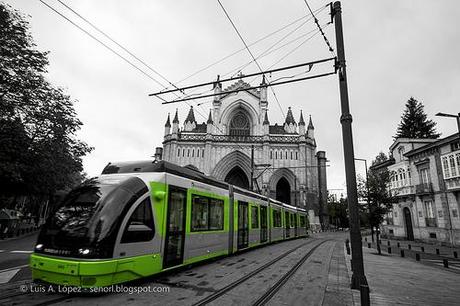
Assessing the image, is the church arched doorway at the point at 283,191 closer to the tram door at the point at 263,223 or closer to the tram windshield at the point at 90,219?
the tram door at the point at 263,223

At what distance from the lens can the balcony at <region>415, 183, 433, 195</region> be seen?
74.6 ft

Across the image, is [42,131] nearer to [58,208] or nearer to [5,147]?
[5,147]

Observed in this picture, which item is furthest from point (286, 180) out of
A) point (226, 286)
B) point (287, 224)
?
point (226, 286)

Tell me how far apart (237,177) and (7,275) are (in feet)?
119

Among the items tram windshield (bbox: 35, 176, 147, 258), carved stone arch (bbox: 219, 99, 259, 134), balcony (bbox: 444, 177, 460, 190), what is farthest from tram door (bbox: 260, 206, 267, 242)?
carved stone arch (bbox: 219, 99, 259, 134)

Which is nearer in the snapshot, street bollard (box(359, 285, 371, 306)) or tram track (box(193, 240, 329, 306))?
street bollard (box(359, 285, 371, 306))

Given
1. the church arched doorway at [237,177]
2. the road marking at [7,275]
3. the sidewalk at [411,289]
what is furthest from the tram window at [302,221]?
the road marking at [7,275]

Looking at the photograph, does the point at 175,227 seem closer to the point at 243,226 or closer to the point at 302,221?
the point at 243,226

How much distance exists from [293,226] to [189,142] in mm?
22481

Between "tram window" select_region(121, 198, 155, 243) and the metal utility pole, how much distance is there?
4.41 meters

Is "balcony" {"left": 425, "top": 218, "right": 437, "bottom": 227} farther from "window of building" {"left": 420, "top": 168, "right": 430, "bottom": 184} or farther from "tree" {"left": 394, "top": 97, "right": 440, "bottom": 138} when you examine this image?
"tree" {"left": 394, "top": 97, "right": 440, "bottom": 138}

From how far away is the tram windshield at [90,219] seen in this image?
5141 mm

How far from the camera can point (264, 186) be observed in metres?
37.8

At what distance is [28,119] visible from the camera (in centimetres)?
1616
